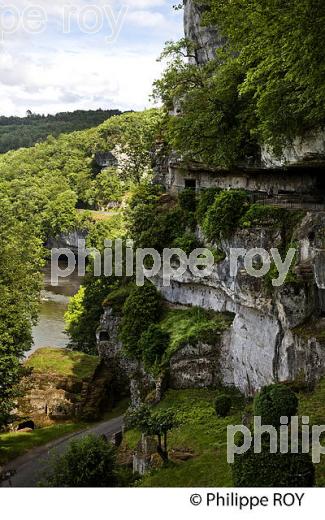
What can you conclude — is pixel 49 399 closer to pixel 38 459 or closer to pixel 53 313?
pixel 38 459

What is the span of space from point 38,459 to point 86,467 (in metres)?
9.29

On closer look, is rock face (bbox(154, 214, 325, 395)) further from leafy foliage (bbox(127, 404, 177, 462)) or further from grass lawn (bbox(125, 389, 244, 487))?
leafy foliage (bbox(127, 404, 177, 462))

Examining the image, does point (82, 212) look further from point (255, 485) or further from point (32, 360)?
point (255, 485)

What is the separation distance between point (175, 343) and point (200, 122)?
10.8 m

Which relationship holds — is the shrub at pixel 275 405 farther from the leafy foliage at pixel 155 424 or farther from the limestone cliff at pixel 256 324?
the leafy foliage at pixel 155 424

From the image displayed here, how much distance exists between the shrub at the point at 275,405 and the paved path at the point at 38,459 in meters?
12.0

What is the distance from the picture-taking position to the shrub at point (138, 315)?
28.9 meters

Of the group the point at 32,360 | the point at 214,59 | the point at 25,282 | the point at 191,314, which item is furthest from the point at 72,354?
the point at 214,59

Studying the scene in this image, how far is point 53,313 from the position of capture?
56.8 m

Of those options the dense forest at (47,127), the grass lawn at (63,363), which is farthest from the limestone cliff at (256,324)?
the dense forest at (47,127)

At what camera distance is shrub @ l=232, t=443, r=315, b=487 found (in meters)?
12.3

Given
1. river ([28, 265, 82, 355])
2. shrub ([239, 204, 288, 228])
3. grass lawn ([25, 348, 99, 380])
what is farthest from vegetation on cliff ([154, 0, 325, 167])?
river ([28, 265, 82, 355])

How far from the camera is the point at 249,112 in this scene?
924 inches

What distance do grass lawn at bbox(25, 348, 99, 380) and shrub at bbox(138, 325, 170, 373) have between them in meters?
8.60
